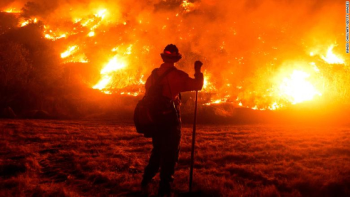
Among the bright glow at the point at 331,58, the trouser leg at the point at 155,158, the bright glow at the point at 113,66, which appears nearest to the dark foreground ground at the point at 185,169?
the trouser leg at the point at 155,158

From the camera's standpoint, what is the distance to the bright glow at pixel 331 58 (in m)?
20.9

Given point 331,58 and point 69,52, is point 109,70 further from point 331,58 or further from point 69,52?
point 331,58

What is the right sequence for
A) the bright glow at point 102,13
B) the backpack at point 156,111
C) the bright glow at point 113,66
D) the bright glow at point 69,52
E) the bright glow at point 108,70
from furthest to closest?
the bright glow at point 102,13 → the bright glow at point 69,52 → the bright glow at point 113,66 → the bright glow at point 108,70 → the backpack at point 156,111

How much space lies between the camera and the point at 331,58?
21.4 m

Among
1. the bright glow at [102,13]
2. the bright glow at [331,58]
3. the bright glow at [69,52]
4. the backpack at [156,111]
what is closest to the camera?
the backpack at [156,111]

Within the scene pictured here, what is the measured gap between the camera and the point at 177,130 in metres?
3.71

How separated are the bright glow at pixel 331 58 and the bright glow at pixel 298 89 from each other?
9.43ft

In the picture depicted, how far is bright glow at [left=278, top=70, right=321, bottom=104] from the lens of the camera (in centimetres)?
2022

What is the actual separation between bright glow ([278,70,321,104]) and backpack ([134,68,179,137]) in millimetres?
18495

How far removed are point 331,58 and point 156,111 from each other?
74.3ft

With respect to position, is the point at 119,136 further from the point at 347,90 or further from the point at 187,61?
A: the point at 347,90

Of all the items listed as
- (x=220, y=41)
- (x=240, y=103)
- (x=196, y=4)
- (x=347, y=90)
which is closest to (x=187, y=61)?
(x=220, y=41)

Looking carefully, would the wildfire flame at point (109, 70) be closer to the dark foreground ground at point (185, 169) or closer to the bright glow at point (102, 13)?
the bright glow at point (102, 13)

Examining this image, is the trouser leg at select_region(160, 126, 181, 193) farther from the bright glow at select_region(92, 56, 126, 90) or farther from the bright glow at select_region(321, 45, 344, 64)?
the bright glow at select_region(92, 56, 126, 90)
